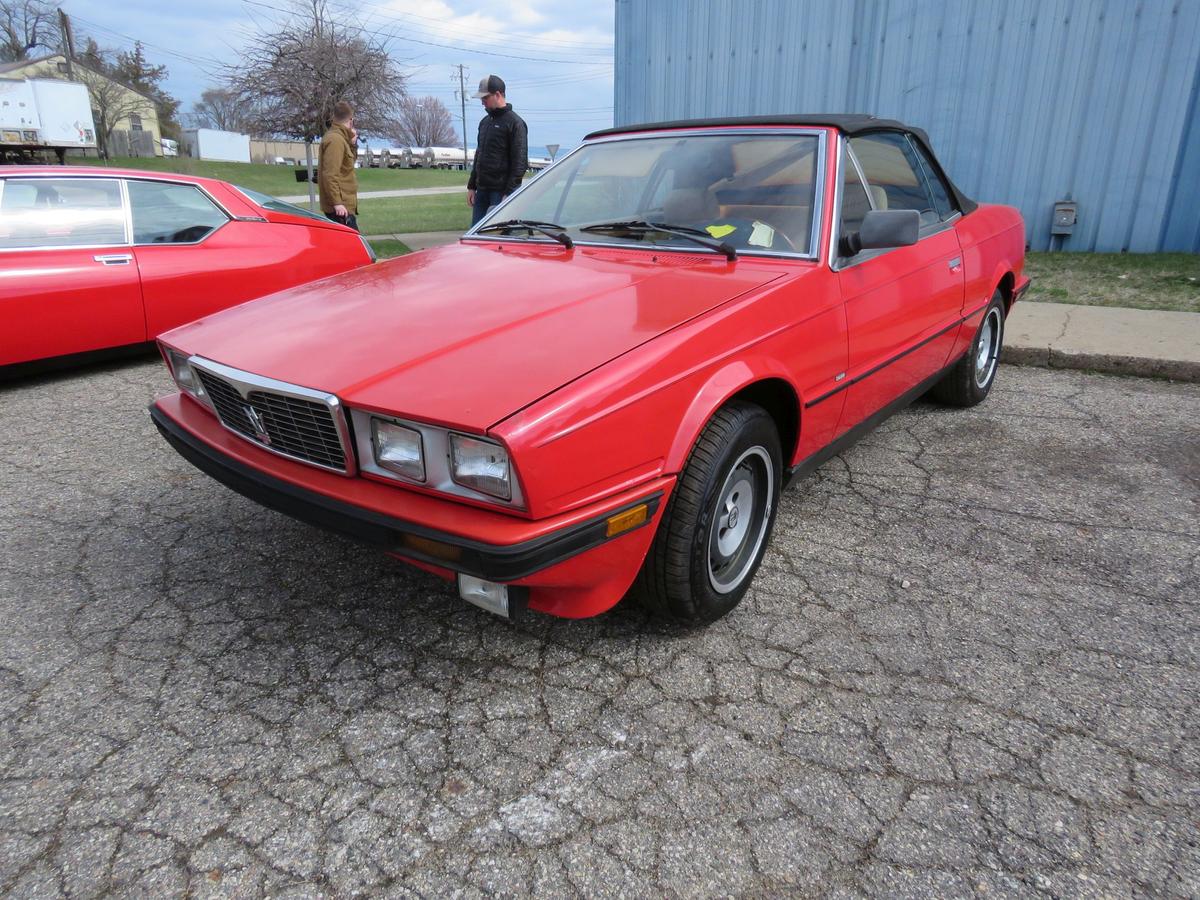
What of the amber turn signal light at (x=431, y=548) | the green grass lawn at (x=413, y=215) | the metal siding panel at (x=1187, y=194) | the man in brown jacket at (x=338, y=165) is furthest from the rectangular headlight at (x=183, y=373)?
the green grass lawn at (x=413, y=215)

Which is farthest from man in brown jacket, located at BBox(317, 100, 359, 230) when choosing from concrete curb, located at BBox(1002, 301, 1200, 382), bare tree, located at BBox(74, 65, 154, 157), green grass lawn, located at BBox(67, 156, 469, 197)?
bare tree, located at BBox(74, 65, 154, 157)

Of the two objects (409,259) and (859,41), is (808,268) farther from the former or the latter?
(859,41)

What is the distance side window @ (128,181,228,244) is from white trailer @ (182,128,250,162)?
190ft

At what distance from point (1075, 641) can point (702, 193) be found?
1939mm

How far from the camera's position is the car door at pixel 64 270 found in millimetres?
4520

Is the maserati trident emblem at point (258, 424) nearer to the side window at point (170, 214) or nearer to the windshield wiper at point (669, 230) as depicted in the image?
the windshield wiper at point (669, 230)

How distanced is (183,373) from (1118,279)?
7810 mm

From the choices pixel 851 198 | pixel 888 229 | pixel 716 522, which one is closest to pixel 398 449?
pixel 716 522

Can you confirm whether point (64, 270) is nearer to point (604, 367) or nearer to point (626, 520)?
point (604, 367)

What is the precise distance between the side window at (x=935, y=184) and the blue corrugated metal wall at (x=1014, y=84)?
5700 mm

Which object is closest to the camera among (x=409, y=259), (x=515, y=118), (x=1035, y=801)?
(x=1035, y=801)

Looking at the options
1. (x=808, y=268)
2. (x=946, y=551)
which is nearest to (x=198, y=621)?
(x=808, y=268)

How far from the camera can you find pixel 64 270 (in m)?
4.66

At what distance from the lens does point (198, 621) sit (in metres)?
2.50
